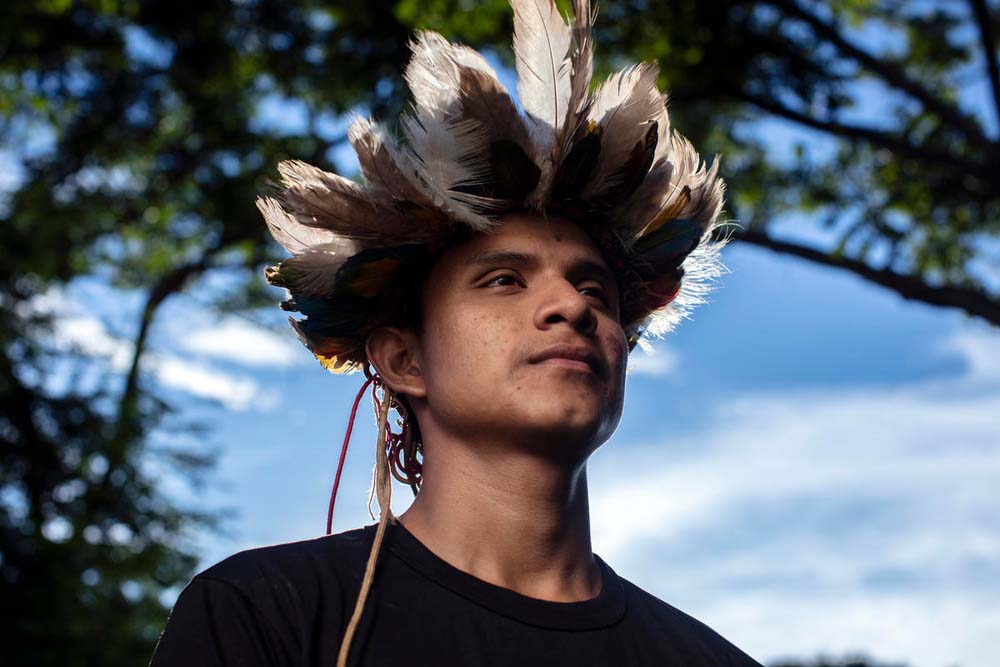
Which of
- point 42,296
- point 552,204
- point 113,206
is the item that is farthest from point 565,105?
point 42,296

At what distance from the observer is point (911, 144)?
1043cm

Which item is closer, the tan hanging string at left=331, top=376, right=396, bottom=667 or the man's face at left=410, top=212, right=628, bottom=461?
the tan hanging string at left=331, top=376, right=396, bottom=667

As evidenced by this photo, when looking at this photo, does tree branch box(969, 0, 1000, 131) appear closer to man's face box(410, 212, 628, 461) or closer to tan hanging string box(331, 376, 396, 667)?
man's face box(410, 212, 628, 461)

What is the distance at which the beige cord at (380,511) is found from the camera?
106 inches

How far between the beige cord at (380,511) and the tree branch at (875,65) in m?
8.36

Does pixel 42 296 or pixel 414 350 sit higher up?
pixel 42 296

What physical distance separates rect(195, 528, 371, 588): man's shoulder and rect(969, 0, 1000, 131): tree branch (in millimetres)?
8912

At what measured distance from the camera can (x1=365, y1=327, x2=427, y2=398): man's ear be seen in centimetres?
340

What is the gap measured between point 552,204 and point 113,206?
43.3 ft

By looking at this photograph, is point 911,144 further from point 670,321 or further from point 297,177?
point 297,177

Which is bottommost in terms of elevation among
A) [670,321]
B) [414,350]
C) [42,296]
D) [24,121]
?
[414,350]

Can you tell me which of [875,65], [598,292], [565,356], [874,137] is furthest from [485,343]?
[875,65]

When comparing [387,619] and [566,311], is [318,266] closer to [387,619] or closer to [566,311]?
[566,311]

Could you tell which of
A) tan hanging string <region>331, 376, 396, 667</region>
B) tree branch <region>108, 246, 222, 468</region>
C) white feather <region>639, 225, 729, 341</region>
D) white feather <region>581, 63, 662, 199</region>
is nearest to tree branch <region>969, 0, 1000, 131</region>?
white feather <region>639, 225, 729, 341</region>
